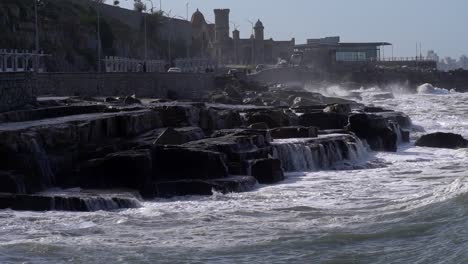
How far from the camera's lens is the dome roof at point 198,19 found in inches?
5369

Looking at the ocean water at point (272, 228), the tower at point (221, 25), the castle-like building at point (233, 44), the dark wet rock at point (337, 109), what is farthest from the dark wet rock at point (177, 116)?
the tower at point (221, 25)

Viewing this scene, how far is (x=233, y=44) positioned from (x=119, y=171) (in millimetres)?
106697

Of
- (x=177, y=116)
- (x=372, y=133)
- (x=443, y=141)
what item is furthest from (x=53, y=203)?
(x=443, y=141)

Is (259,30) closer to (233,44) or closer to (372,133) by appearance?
(233,44)

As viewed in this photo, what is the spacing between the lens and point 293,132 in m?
30.8

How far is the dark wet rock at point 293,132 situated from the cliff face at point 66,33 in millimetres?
22023

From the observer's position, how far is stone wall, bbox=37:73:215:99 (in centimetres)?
3962

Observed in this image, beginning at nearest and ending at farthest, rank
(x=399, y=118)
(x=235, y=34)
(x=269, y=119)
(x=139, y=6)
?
1. (x=269, y=119)
2. (x=399, y=118)
3. (x=139, y=6)
4. (x=235, y=34)

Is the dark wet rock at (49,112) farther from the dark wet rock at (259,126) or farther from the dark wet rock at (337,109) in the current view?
the dark wet rock at (337,109)

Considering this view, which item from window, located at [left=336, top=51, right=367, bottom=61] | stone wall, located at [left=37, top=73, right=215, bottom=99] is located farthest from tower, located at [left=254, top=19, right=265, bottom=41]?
stone wall, located at [left=37, top=73, right=215, bottom=99]

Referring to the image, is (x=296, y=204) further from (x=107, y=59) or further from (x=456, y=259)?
(x=107, y=59)

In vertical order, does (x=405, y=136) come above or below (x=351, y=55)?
below

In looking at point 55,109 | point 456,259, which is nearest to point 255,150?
point 55,109

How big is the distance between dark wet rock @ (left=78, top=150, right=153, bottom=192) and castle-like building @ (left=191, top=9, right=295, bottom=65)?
95175 millimetres
